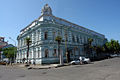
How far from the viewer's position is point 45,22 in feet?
97.2

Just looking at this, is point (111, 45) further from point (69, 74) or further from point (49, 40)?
point (69, 74)

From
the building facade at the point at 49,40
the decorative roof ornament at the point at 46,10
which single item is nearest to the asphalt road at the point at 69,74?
the building facade at the point at 49,40

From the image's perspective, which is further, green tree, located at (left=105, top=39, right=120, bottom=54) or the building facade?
green tree, located at (left=105, top=39, right=120, bottom=54)

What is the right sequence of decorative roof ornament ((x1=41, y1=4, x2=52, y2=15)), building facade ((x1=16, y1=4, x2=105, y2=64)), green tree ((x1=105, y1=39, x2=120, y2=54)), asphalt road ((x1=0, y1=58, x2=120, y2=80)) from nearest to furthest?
asphalt road ((x1=0, y1=58, x2=120, y2=80)), building facade ((x1=16, y1=4, x2=105, y2=64)), decorative roof ornament ((x1=41, y1=4, x2=52, y2=15)), green tree ((x1=105, y1=39, x2=120, y2=54))

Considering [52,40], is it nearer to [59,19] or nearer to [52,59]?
[52,59]

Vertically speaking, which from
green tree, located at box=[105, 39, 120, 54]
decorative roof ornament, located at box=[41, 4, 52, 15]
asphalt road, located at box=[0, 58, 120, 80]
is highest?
decorative roof ornament, located at box=[41, 4, 52, 15]

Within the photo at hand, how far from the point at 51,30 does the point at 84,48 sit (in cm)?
1739

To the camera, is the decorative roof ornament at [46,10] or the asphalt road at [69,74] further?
the decorative roof ornament at [46,10]

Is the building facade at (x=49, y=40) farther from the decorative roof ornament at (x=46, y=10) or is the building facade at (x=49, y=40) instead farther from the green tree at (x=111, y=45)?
the green tree at (x=111, y=45)

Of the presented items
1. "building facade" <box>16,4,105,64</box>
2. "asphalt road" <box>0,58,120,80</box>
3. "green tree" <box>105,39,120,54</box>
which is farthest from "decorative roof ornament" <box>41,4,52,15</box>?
"green tree" <box>105,39,120,54</box>

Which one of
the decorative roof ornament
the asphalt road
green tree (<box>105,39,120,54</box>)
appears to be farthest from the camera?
green tree (<box>105,39,120,54</box>)

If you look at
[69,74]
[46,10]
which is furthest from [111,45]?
[69,74]

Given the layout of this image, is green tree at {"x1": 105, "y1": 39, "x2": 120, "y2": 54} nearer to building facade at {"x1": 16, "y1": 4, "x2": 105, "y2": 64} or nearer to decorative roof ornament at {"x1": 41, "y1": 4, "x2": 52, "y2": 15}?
building facade at {"x1": 16, "y1": 4, "x2": 105, "y2": 64}

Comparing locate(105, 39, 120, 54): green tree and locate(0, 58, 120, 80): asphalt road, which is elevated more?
locate(105, 39, 120, 54): green tree
